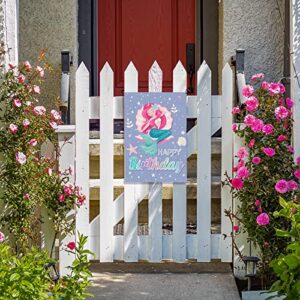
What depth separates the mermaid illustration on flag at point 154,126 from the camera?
4512 millimetres

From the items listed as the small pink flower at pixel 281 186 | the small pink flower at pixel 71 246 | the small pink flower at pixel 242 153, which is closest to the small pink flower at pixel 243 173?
the small pink flower at pixel 242 153

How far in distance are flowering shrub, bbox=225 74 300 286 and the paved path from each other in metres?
0.33

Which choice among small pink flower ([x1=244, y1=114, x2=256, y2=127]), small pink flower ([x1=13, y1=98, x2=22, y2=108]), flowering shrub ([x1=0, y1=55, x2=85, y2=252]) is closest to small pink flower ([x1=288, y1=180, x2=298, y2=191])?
small pink flower ([x1=244, y1=114, x2=256, y2=127])

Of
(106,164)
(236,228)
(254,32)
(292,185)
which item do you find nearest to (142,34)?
(254,32)

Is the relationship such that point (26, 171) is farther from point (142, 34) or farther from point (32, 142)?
point (142, 34)

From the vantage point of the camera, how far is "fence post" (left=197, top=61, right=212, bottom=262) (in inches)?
178

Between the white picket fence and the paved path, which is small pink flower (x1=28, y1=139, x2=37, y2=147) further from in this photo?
the paved path

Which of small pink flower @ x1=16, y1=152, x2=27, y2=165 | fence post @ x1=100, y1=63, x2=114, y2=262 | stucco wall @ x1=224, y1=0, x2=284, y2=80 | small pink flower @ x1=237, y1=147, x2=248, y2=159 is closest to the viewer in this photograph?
small pink flower @ x1=16, y1=152, x2=27, y2=165

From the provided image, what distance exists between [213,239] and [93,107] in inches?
50.9

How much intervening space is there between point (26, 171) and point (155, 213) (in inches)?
38.1

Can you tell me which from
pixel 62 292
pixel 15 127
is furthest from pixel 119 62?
pixel 62 292

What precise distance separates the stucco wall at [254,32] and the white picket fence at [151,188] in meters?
1.68

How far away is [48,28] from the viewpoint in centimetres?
610

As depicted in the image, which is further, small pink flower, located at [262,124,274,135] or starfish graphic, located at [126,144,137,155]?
starfish graphic, located at [126,144,137,155]
